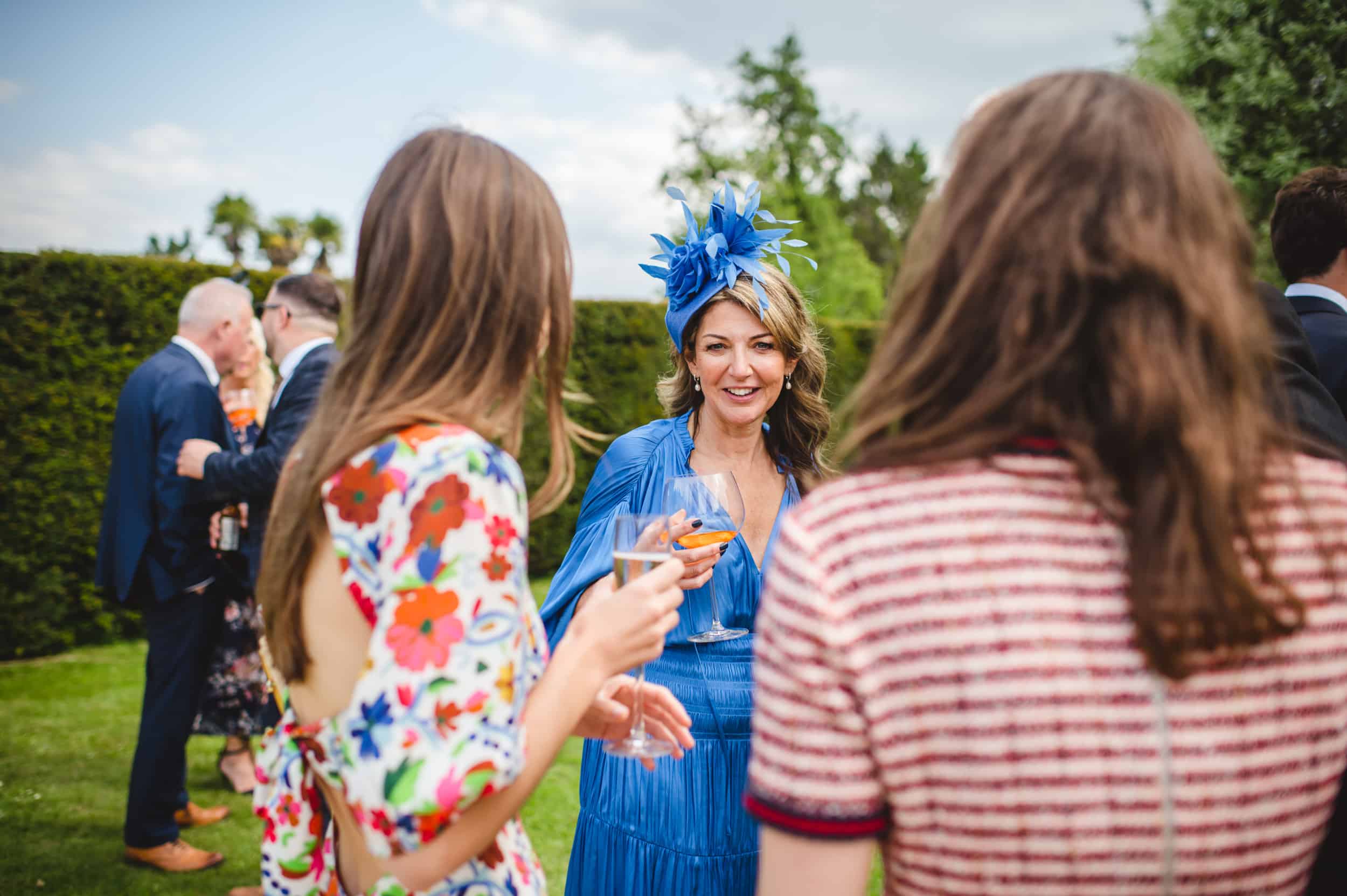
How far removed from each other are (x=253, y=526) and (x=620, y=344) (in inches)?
273

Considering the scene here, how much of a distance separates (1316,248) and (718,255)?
2.64 m

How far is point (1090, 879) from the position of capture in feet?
3.14

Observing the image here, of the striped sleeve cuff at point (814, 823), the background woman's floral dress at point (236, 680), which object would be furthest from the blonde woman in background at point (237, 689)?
the striped sleeve cuff at point (814, 823)

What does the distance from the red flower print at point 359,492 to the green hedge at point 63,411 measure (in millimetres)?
6239

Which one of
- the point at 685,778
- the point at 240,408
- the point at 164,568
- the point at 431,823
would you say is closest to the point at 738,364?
the point at 685,778

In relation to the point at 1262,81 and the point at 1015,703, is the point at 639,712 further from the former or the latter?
the point at 1262,81

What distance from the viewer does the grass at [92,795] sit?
4.34 m

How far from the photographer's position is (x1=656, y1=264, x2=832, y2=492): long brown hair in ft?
10.5

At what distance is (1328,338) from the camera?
11.3 feet

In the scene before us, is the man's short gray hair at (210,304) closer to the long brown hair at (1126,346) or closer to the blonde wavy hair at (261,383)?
the blonde wavy hair at (261,383)

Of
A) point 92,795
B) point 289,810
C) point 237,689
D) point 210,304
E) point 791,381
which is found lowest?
point 92,795

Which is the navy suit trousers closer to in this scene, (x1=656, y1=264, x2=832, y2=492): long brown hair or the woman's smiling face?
(x1=656, y1=264, x2=832, y2=492): long brown hair

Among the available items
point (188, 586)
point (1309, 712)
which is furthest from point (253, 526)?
point (1309, 712)

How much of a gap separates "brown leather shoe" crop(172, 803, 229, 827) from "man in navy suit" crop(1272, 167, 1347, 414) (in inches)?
234
